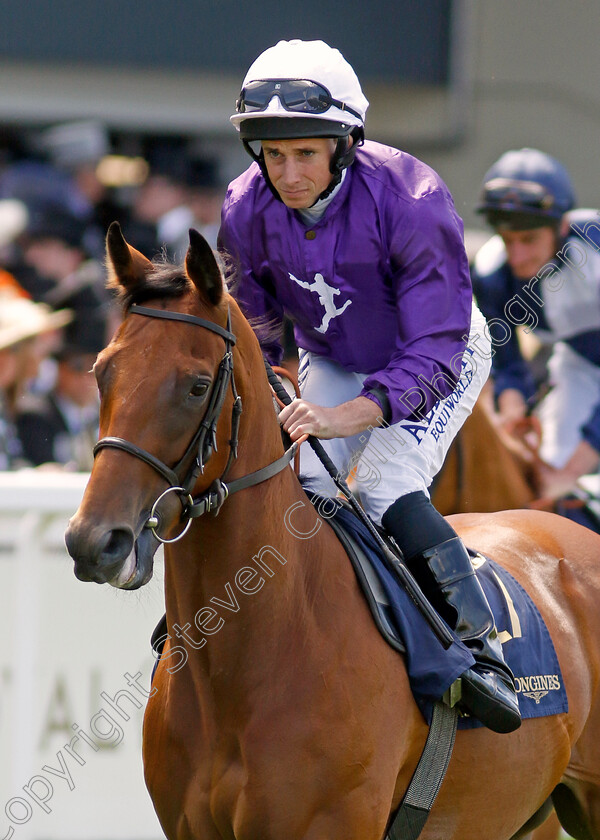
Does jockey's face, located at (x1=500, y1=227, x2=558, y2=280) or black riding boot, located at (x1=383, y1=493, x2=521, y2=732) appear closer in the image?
black riding boot, located at (x1=383, y1=493, x2=521, y2=732)

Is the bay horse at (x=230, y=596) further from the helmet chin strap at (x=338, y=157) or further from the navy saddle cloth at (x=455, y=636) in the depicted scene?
the helmet chin strap at (x=338, y=157)

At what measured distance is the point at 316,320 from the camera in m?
3.70

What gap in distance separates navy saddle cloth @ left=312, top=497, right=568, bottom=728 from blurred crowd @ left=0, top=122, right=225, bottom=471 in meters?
2.99

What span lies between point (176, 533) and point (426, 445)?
39.9 inches

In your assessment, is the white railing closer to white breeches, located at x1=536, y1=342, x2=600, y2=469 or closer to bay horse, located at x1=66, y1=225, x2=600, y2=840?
bay horse, located at x1=66, y1=225, x2=600, y2=840

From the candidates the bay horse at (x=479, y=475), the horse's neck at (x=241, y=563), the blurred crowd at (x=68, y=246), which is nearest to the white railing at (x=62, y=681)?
the blurred crowd at (x=68, y=246)

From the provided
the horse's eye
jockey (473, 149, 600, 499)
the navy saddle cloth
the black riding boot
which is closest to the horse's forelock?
Answer: the horse's eye

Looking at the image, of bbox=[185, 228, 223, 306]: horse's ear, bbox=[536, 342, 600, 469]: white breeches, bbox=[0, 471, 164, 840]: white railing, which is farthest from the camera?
bbox=[536, 342, 600, 469]: white breeches

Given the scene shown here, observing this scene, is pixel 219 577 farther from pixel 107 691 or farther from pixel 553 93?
pixel 553 93

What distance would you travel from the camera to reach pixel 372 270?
11.5 feet

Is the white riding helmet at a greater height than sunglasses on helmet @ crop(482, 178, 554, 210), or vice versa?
the white riding helmet

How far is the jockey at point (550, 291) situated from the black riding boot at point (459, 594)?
147 inches

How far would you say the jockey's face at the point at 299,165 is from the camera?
334 cm

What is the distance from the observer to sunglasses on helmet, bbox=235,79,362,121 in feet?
10.7
